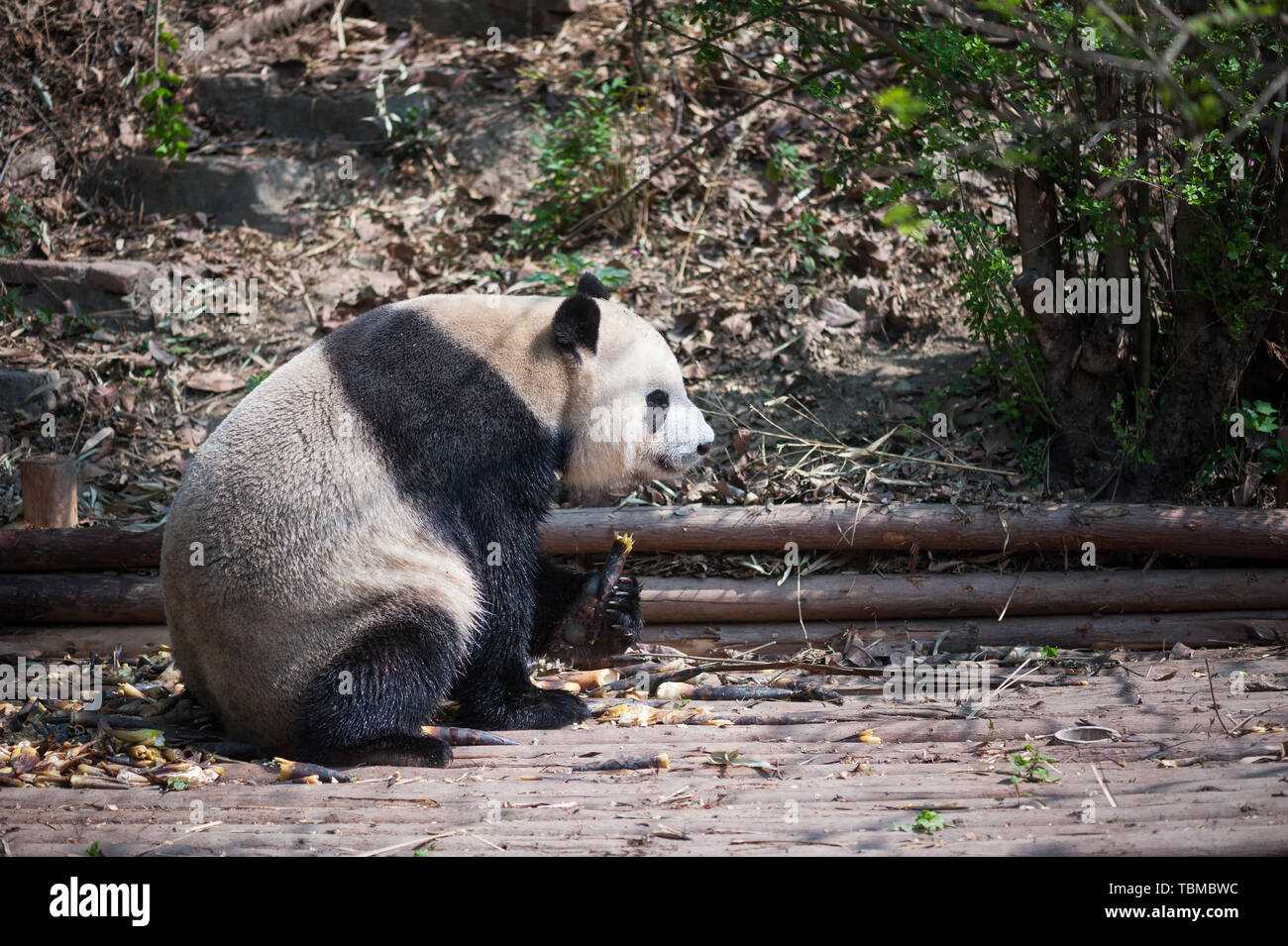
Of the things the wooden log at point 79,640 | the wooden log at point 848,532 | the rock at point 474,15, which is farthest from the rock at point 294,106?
the wooden log at point 79,640

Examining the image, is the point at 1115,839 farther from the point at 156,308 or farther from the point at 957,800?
the point at 156,308

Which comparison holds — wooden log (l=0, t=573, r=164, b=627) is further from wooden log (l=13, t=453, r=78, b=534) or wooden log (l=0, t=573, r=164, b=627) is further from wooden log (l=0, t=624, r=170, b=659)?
wooden log (l=13, t=453, r=78, b=534)

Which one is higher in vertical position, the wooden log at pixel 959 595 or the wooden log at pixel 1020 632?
the wooden log at pixel 959 595

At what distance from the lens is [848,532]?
19.8ft

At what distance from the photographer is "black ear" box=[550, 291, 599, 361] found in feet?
16.1

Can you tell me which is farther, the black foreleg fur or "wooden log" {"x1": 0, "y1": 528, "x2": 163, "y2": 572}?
"wooden log" {"x1": 0, "y1": 528, "x2": 163, "y2": 572}

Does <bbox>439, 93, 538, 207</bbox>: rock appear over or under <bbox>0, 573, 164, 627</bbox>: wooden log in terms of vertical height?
over

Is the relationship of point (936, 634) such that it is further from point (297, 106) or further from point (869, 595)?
point (297, 106)

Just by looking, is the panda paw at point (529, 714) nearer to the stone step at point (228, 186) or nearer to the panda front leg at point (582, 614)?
the panda front leg at point (582, 614)

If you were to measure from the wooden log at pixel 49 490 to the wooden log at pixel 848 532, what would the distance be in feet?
0.81

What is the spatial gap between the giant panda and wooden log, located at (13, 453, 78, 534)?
1960 millimetres

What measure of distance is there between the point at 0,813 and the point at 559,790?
186 cm

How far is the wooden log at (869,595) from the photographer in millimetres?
5668

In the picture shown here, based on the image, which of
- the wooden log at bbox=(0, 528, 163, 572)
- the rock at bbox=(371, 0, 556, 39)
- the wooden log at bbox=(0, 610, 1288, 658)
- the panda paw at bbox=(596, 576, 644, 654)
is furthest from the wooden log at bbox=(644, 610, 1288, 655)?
the rock at bbox=(371, 0, 556, 39)
